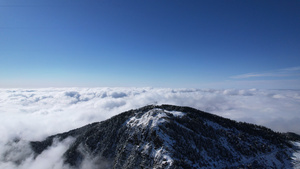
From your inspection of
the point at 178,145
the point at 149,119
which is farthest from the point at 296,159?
the point at 149,119

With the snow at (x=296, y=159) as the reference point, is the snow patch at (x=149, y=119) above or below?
above

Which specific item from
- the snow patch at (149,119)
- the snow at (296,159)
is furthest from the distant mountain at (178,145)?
the snow at (296,159)

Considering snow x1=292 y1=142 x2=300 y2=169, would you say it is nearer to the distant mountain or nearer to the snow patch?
the distant mountain

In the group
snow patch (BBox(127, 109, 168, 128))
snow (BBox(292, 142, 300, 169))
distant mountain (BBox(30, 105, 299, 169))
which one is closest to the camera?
distant mountain (BBox(30, 105, 299, 169))

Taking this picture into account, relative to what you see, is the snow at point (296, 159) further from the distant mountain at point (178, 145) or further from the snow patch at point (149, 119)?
the snow patch at point (149, 119)

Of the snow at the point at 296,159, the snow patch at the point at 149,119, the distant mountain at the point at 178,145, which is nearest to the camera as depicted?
the distant mountain at the point at 178,145

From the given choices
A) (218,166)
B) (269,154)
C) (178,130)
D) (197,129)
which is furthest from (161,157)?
(269,154)

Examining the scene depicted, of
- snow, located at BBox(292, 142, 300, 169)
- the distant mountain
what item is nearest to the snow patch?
→ the distant mountain

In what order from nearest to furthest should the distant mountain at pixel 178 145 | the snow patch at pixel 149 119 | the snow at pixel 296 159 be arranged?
the distant mountain at pixel 178 145, the snow at pixel 296 159, the snow patch at pixel 149 119

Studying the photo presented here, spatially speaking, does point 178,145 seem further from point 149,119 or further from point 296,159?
point 296,159
